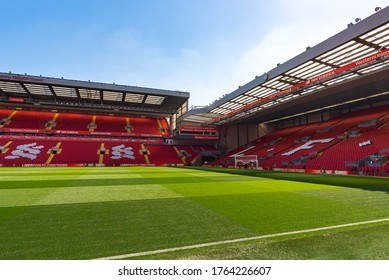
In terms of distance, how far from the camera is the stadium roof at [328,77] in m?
15.6

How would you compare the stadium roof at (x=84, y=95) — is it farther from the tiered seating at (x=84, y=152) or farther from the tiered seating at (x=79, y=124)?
the tiered seating at (x=84, y=152)

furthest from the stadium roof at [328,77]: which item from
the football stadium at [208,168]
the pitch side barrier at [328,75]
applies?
the football stadium at [208,168]

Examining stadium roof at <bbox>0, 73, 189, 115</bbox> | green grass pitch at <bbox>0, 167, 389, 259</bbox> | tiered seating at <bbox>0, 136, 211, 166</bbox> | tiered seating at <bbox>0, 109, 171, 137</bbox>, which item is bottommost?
green grass pitch at <bbox>0, 167, 389, 259</bbox>

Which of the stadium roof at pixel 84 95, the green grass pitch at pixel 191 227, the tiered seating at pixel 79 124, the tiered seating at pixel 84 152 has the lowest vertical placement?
the green grass pitch at pixel 191 227

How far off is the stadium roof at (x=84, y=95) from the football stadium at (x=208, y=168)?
0.21m

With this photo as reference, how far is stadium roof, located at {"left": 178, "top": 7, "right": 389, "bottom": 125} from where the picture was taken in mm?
15594

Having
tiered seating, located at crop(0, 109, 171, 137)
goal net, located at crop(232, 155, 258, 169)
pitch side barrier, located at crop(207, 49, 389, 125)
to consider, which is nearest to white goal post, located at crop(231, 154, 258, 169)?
goal net, located at crop(232, 155, 258, 169)

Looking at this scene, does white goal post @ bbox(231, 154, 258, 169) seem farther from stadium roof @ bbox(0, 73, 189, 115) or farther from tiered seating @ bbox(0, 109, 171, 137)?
tiered seating @ bbox(0, 109, 171, 137)

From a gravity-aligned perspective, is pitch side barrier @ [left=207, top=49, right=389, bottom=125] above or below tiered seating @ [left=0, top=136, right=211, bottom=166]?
above

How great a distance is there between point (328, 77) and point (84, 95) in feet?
126

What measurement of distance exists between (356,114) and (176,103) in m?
30.3

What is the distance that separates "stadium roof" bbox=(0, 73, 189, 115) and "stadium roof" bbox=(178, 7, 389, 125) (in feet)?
36.8

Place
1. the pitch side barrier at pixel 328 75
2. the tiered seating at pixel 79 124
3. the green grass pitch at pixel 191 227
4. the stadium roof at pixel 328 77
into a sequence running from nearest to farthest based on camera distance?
the green grass pitch at pixel 191 227 < the stadium roof at pixel 328 77 < the pitch side barrier at pixel 328 75 < the tiered seating at pixel 79 124

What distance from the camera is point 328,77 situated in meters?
20.0
